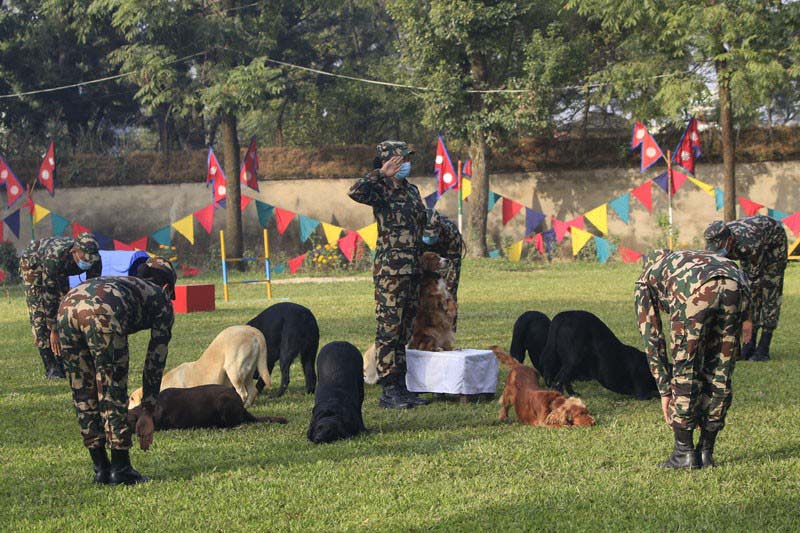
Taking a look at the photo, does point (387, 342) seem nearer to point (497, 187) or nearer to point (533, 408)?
point (533, 408)

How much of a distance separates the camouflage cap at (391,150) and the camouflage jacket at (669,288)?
309cm

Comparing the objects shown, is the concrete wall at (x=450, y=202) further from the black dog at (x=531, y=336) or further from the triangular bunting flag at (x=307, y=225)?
the black dog at (x=531, y=336)

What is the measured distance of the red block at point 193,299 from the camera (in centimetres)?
1792

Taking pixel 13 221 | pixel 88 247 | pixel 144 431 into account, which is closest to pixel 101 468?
pixel 144 431

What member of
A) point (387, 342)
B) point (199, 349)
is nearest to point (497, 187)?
point (199, 349)

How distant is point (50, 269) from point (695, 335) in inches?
265

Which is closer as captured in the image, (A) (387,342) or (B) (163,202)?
(A) (387,342)

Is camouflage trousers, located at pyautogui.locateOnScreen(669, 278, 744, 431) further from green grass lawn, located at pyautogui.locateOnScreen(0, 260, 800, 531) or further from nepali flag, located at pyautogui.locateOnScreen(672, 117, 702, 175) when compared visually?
nepali flag, located at pyautogui.locateOnScreen(672, 117, 702, 175)

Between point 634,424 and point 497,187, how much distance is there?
2436 centimetres

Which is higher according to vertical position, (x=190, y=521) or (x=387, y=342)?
(x=387, y=342)

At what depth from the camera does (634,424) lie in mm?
7473

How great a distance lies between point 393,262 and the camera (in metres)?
8.44

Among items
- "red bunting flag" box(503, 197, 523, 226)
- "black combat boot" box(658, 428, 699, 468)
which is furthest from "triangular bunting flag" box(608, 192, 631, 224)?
"black combat boot" box(658, 428, 699, 468)

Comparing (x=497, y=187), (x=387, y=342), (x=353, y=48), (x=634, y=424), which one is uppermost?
(x=353, y=48)
